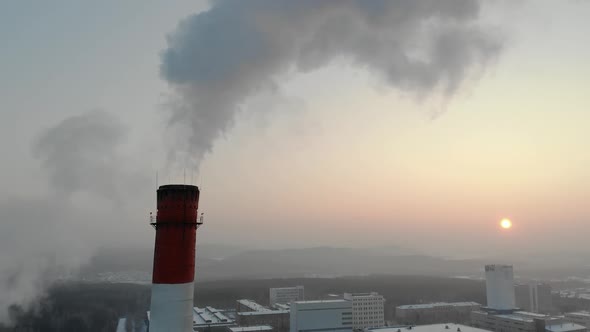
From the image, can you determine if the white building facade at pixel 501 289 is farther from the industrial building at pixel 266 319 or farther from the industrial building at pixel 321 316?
the industrial building at pixel 266 319

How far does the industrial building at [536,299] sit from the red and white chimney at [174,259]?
308ft

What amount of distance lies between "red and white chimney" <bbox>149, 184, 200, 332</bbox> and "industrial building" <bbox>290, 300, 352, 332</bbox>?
49240mm

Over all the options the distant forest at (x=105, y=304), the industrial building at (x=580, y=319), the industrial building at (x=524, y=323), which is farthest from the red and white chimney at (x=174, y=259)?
the industrial building at (x=580, y=319)

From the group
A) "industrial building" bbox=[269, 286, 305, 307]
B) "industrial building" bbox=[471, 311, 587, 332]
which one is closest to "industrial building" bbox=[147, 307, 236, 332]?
"industrial building" bbox=[269, 286, 305, 307]

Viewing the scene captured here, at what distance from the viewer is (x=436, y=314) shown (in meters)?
77.3

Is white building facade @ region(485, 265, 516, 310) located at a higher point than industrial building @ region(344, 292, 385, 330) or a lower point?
higher

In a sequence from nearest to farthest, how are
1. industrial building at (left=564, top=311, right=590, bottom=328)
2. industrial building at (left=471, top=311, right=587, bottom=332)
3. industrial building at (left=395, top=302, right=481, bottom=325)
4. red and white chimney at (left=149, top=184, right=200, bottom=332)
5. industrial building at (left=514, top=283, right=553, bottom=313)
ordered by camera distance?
red and white chimney at (left=149, top=184, right=200, bottom=332)
industrial building at (left=471, top=311, right=587, bottom=332)
industrial building at (left=564, top=311, right=590, bottom=328)
industrial building at (left=395, top=302, right=481, bottom=325)
industrial building at (left=514, top=283, right=553, bottom=313)

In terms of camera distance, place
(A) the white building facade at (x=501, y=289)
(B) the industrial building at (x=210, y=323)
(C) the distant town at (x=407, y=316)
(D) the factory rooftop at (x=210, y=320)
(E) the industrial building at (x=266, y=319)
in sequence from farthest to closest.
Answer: (A) the white building facade at (x=501, y=289), (E) the industrial building at (x=266, y=319), (D) the factory rooftop at (x=210, y=320), (C) the distant town at (x=407, y=316), (B) the industrial building at (x=210, y=323)

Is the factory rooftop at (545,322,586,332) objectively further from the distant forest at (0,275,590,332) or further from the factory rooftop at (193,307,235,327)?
the factory rooftop at (193,307,235,327)

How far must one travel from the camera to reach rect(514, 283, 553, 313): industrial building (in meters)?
89.5

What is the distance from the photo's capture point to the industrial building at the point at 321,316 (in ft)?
196

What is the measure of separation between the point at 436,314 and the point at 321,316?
2718cm

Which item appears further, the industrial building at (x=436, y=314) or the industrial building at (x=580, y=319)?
the industrial building at (x=436, y=314)

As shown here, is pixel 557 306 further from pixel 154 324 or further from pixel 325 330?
pixel 154 324
